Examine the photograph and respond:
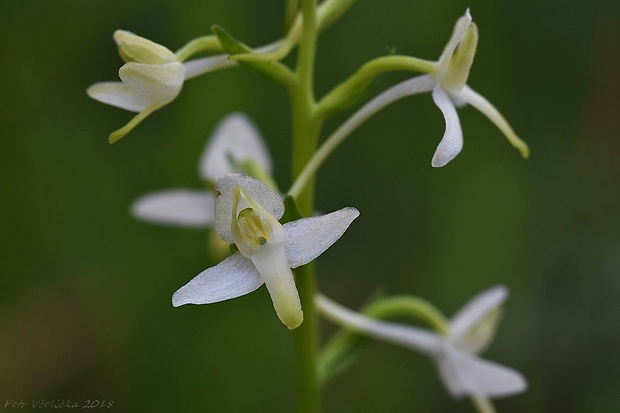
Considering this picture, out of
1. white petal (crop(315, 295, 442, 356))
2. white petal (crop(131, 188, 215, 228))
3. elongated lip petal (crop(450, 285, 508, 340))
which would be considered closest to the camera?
white petal (crop(315, 295, 442, 356))

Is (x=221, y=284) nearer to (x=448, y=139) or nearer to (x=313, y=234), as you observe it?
(x=313, y=234)

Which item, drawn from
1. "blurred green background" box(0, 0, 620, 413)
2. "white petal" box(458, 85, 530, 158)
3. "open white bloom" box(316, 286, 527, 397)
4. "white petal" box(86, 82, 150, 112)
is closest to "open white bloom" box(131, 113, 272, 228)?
"blurred green background" box(0, 0, 620, 413)

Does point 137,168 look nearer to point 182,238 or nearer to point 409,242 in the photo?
point 182,238

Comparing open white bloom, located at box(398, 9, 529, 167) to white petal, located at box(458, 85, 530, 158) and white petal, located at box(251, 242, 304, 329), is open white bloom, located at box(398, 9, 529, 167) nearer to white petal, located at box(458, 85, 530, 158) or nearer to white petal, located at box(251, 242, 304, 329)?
white petal, located at box(458, 85, 530, 158)

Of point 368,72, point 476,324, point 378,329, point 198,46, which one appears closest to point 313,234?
point 368,72

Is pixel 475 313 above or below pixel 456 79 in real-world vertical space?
below

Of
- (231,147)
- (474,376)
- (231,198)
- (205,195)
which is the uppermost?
(231,198)
